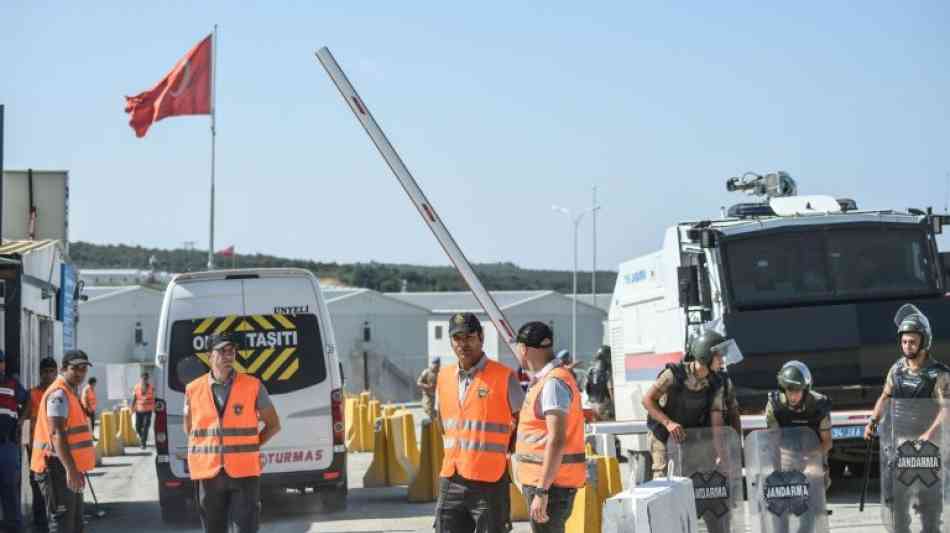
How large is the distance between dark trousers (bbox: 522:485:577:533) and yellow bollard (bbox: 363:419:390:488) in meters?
10.8

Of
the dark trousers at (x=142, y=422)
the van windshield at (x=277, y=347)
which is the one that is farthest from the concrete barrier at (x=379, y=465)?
the dark trousers at (x=142, y=422)

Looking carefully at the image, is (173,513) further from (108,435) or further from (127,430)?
(127,430)

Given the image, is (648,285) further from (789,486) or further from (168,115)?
(168,115)

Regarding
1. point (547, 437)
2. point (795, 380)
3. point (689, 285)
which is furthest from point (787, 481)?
point (689, 285)

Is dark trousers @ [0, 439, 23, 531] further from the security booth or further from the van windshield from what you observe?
the van windshield

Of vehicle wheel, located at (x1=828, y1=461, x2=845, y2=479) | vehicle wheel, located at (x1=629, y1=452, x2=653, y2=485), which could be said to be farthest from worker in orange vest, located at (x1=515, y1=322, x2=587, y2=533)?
vehicle wheel, located at (x1=828, y1=461, x2=845, y2=479)

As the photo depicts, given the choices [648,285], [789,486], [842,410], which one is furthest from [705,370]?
[648,285]

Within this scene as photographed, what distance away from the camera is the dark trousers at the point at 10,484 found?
1296 centimetres

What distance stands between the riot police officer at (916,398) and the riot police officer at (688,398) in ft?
3.61

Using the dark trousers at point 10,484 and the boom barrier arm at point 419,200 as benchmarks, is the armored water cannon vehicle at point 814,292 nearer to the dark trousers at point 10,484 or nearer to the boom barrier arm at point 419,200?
the boom barrier arm at point 419,200

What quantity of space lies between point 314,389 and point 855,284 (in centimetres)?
572

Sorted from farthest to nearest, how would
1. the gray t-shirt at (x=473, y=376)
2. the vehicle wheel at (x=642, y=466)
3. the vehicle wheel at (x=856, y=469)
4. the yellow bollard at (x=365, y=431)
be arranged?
the yellow bollard at (x=365, y=431), the vehicle wheel at (x=856, y=469), the vehicle wheel at (x=642, y=466), the gray t-shirt at (x=473, y=376)

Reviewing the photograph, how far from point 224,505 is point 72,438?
2.39 meters

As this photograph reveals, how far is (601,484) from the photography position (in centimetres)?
1306
